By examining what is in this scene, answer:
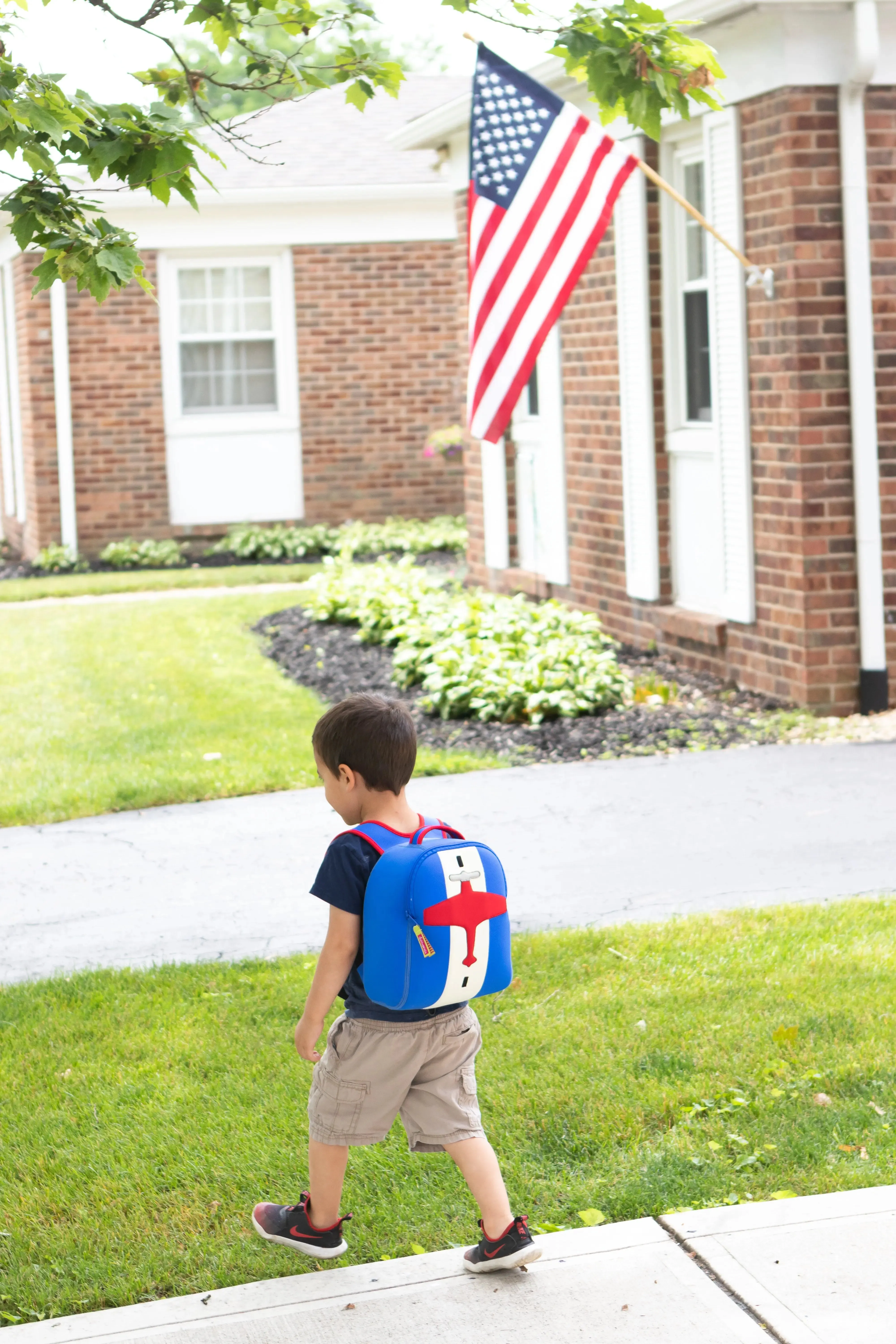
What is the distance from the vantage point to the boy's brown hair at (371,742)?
3154 millimetres

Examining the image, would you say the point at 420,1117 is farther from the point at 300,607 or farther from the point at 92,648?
the point at 300,607

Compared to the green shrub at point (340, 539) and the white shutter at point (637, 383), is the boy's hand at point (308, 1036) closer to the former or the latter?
the white shutter at point (637, 383)

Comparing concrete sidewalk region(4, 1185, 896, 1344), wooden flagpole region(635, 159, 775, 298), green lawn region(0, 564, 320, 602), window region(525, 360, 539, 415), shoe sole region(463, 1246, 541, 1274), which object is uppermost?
wooden flagpole region(635, 159, 775, 298)

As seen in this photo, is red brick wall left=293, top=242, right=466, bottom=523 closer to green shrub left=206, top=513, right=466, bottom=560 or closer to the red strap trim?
green shrub left=206, top=513, right=466, bottom=560

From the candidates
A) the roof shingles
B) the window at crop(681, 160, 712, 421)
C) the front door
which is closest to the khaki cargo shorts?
the window at crop(681, 160, 712, 421)

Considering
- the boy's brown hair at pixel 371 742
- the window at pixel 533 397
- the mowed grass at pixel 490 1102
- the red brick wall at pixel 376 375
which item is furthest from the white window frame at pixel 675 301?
the red brick wall at pixel 376 375

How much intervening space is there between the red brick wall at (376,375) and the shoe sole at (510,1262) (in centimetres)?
1489

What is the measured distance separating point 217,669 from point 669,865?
5092 mm

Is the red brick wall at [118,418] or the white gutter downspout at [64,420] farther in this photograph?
the red brick wall at [118,418]

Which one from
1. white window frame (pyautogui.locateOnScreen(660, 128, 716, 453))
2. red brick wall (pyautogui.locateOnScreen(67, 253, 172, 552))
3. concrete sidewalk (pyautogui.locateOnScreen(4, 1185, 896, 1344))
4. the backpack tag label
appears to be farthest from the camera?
red brick wall (pyautogui.locateOnScreen(67, 253, 172, 552))

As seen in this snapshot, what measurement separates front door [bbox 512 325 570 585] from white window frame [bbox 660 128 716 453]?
1.13 metres

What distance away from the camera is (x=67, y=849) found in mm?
6625

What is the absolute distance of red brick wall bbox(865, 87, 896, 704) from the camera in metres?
8.11

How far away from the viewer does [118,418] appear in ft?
57.5
